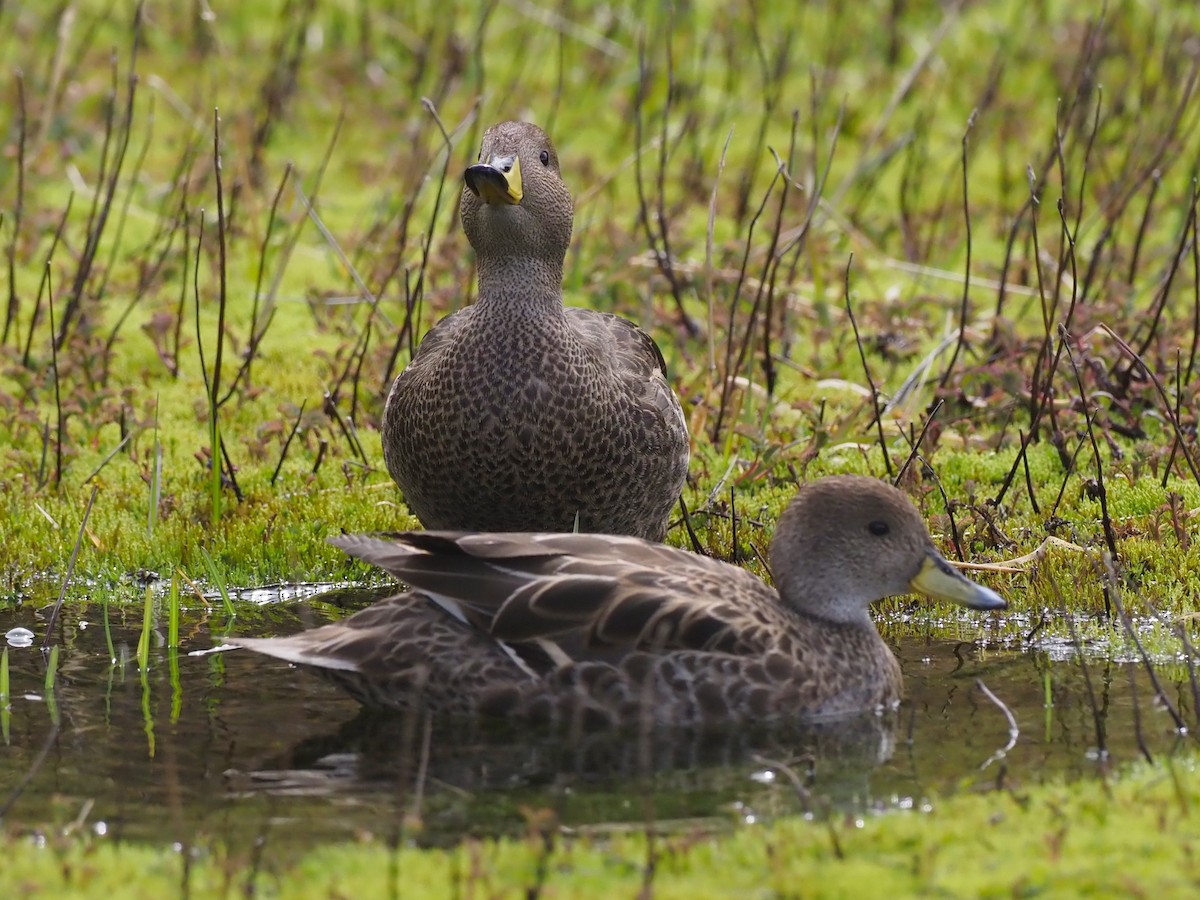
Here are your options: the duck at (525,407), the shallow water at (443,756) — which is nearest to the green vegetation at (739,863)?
the shallow water at (443,756)

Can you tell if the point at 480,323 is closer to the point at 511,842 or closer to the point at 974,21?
the point at 511,842

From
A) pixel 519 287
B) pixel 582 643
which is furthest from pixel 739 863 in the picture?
pixel 519 287

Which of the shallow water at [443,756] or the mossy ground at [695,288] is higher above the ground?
the mossy ground at [695,288]

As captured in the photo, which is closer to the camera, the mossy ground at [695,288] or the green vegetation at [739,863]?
the green vegetation at [739,863]

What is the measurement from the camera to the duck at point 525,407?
5.71 meters

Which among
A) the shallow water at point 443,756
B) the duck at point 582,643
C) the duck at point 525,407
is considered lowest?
the shallow water at point 443,756

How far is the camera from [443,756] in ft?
15.0

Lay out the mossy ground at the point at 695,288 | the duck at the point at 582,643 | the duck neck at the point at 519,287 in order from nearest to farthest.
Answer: the duck at the point at 582,643 < the duck neck at the point at 519,287 < the mossy ground at the point at 695,288

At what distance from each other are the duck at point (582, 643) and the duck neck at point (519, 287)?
1.04 m

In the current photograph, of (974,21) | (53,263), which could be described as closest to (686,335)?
(53,263)

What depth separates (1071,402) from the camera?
7.18m

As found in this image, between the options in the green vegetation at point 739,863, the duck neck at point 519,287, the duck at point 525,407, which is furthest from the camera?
the duck neck at point 519,287

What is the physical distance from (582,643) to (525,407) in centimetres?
106

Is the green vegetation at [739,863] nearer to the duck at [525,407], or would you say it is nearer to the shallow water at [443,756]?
the shallow water at [443,756]
